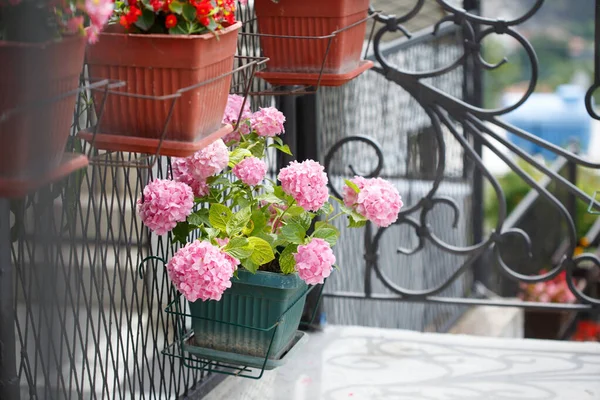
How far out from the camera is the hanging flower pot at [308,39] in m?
2.07

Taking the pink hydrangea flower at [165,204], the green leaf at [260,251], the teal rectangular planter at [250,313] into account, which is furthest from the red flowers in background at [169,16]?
the teal rectangular planter at [250,313]

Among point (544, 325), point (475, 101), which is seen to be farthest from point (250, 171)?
point (544, 325)

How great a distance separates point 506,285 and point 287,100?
4.44 metres

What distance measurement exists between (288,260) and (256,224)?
0.10m

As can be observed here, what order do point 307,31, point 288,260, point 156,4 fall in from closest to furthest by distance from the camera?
point 156,4
point 288,260
point 307,31

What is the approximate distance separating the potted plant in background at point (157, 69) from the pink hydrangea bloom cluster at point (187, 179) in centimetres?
31

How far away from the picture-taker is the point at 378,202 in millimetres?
1837

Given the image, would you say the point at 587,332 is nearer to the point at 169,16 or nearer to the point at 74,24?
the point at 169,16

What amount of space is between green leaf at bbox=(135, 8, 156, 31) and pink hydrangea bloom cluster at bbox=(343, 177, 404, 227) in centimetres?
61

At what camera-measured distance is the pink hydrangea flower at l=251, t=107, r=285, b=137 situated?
6.43ft

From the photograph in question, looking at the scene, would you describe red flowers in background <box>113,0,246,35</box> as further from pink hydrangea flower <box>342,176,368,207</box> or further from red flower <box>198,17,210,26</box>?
pink hydrangea flower <box>342,176,368,207</box>

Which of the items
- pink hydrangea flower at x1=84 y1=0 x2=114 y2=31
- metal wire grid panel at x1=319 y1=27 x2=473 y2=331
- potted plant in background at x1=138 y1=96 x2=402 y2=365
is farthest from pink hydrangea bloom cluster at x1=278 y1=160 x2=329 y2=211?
metal wire grid panel at x1=319 y1=27 x2=473 y2=331

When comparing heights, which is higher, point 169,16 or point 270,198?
point 169,16

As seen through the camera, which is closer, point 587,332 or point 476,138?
point 476,138
